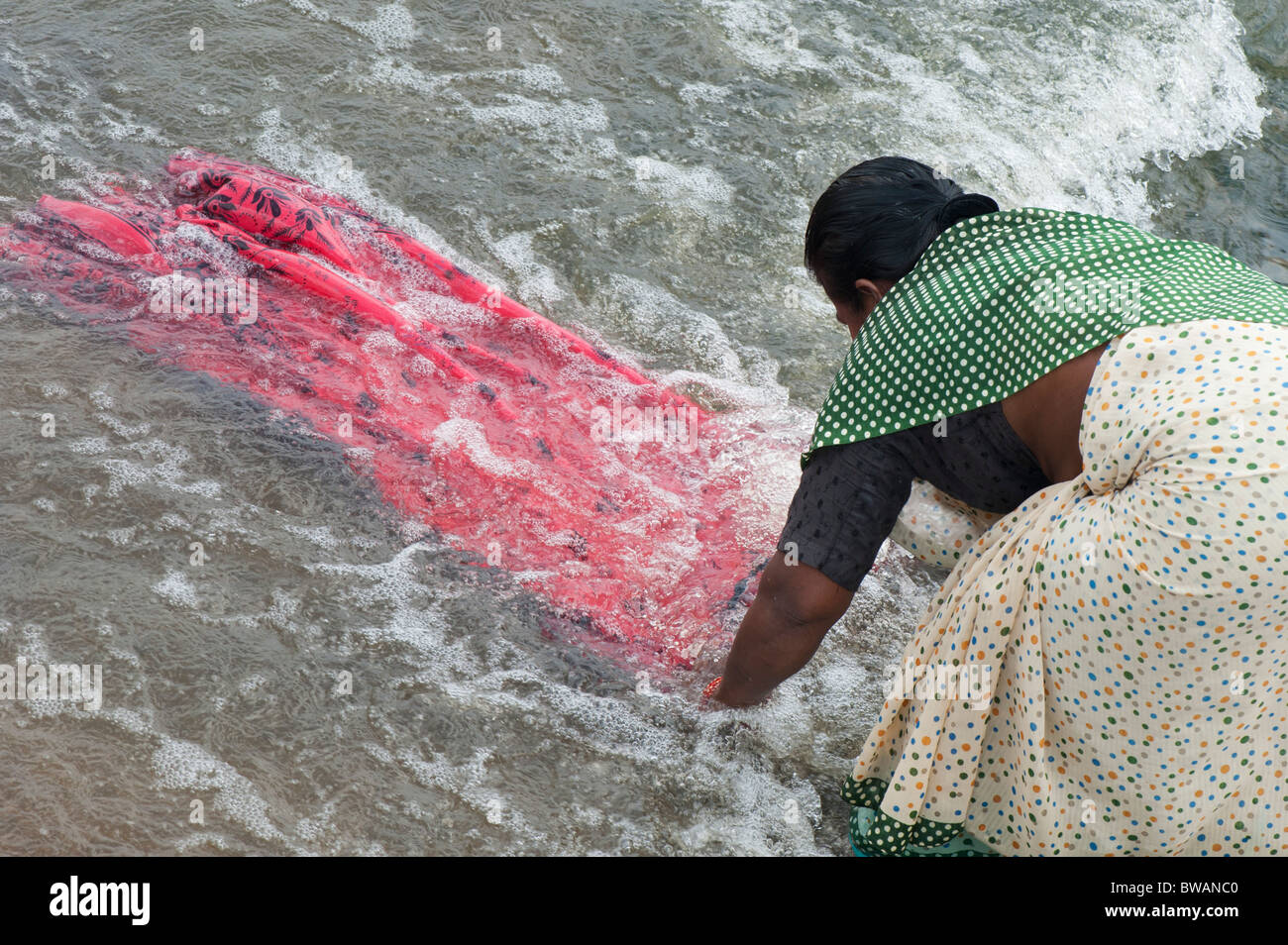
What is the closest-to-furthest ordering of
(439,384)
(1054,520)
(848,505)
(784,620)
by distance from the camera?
1. (1054,520)
2. (848,505)
3. (784,620)
4. (439,384)

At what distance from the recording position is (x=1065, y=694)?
6.30 feet

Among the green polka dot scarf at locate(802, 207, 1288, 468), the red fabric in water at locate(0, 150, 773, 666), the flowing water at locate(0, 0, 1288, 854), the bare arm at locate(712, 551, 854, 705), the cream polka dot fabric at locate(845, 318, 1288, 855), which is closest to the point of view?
the cream polka dot fabric at locate(845, 318, 1288, 855)

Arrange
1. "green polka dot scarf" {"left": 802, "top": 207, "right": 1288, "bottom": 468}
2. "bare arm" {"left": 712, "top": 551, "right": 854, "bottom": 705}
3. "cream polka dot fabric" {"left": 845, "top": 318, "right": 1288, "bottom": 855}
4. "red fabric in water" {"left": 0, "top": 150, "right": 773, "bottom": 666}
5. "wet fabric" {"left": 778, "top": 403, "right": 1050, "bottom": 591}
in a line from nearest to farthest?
"cream polka dot fabric" {"left": 845, "top": 318, "right": 1288, "bottom": 855} → "green polka dot scarf" {"left": 802, "top": 207, "right": 1288, "bottom": 468} → "wet fabric" {"left": 778, "top": 403, "right": 1050, "bottom": 591} → "bare arm" {"left": 712, "top": 551, "right": 854, "bottom": 705} → "red fabric in water" {"left": 0, "top": 150, "right": 773, "bottom": 666}

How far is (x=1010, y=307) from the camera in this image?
190 centimetres

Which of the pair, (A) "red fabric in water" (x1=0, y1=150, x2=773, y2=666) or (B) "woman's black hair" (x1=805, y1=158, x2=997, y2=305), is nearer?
(B) "woman's black hair" (x1=805, y1=158, x2=997, y2=305)

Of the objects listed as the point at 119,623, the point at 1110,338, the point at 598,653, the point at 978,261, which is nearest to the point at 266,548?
the point at 119,623

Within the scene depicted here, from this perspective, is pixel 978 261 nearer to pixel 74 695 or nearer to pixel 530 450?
pixel 530 450

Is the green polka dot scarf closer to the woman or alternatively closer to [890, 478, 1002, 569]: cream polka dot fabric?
the woman

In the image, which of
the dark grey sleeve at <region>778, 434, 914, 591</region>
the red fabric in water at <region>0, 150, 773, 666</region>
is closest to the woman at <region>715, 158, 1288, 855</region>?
the dark grey sleeve at <region>778, 434, 914, 591</region>

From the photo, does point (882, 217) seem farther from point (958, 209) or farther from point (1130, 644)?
point (1130, 644)

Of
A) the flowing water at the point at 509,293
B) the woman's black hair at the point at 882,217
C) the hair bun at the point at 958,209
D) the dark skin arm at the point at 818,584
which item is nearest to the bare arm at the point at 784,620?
the dark skin arm at the point at 818,584

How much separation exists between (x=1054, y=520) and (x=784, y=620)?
541 mm

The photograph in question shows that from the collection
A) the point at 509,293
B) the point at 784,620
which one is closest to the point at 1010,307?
the point at 784,620

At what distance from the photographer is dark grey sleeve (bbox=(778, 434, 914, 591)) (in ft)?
6.77
